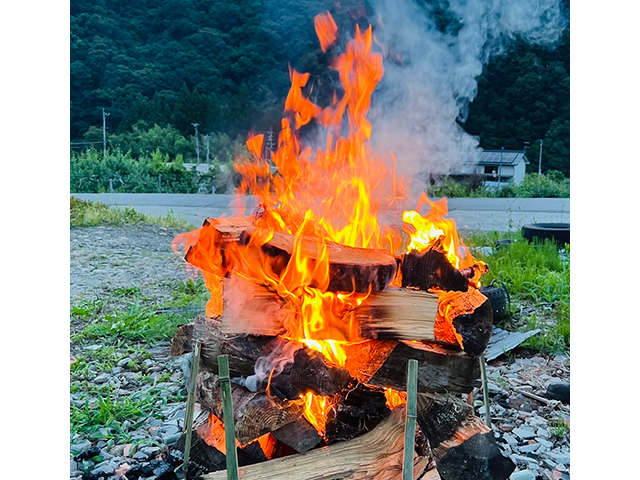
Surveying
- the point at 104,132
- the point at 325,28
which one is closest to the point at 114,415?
the point at 104,132

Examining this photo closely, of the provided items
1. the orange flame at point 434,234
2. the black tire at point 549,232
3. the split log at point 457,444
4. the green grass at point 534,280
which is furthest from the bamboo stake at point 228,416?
the black tire at point 549,232

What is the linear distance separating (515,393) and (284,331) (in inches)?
53.0

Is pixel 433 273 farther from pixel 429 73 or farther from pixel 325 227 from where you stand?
pixel 429 73

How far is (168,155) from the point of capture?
9.99 feet

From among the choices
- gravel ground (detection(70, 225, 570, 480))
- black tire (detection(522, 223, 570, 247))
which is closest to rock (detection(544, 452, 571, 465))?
gravel ground (detection(70, 225, 570, 480))

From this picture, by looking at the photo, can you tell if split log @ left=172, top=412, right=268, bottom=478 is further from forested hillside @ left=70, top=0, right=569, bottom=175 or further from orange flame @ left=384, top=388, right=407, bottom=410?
forested hillside @ left=70, top=0, right=569, bottom=175

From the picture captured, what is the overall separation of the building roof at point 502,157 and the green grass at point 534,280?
0.63 m

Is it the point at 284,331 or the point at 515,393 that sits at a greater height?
the point at 284,331

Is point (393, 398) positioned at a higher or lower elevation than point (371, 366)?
lower

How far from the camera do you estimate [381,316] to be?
1.50 meters

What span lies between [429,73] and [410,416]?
1.99 metres
